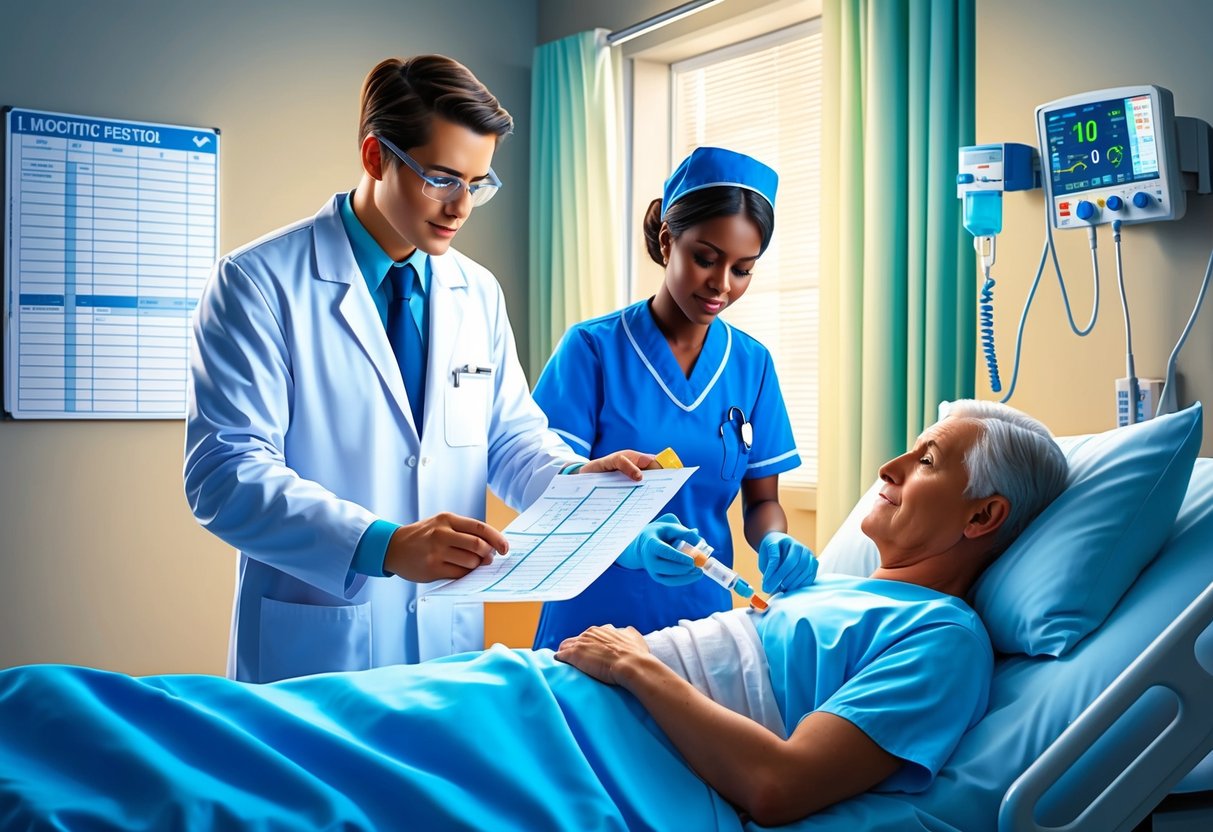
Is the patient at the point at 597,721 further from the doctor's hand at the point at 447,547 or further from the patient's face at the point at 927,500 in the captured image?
the doctor's hand at the point at 447,547

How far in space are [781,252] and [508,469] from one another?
1754 millimetres

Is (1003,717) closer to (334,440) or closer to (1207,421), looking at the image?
(1207,421)

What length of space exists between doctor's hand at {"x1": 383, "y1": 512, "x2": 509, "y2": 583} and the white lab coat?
0.11 m

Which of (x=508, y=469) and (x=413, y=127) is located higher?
(x=413, y=127)

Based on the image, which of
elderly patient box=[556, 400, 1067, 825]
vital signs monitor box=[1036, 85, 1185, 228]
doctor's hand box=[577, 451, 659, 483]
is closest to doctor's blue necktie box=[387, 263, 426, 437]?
doctor's hand box=[577, 451, 659, 483]

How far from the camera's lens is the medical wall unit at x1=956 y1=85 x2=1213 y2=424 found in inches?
71.9

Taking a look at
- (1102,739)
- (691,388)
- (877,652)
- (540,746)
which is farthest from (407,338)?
(1102,739)

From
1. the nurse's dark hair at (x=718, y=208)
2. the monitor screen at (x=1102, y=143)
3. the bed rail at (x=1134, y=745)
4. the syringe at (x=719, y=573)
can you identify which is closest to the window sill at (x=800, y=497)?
the nurse's dark hair at (x=718, y=208)

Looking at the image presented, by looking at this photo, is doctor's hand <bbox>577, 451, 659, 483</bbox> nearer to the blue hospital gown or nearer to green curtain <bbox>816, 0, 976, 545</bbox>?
the blue hospital gown

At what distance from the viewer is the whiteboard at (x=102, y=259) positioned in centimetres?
318

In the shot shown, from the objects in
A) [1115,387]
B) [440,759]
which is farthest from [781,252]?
[440,759]

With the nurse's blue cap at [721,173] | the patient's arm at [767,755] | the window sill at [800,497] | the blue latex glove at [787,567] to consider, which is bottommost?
the patient's arm at [767,755]

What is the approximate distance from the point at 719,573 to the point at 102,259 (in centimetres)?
248

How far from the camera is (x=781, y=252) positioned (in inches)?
137
